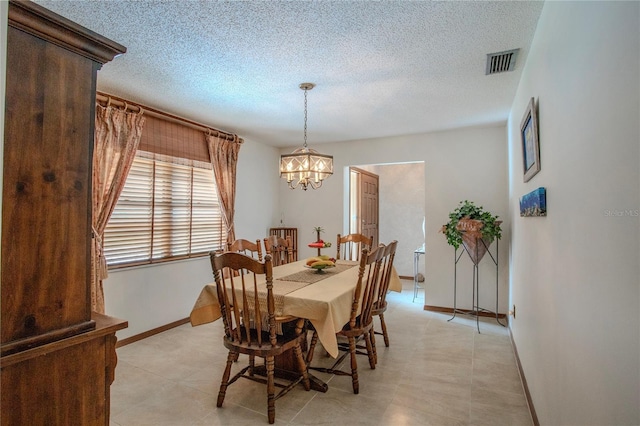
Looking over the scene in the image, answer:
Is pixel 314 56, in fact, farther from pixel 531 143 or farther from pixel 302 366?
pixel 302 366

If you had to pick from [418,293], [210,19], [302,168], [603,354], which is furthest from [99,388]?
[418,293]

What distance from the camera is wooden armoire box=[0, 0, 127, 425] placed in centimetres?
92

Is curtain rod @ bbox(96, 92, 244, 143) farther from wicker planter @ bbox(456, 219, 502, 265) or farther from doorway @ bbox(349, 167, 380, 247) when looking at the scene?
wicker planter @ bbox(456, 219, 502, 265)

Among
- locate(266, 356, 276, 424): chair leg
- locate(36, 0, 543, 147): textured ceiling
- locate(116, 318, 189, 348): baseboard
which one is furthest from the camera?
locate(116, 318, 189, 348): baseboard

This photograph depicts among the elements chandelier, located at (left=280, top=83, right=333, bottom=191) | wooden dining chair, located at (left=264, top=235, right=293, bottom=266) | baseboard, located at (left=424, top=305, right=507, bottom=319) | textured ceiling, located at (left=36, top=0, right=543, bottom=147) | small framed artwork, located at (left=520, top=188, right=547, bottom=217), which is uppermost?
textured ceiling, located at (left=36, top=0, right=543, bottom=147)

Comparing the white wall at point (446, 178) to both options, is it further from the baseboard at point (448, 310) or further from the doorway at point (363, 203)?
the doorway at point (363, 203)

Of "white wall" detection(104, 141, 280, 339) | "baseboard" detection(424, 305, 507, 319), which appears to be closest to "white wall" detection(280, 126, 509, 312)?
"baseboard" detection(424, 305, 507, 319)

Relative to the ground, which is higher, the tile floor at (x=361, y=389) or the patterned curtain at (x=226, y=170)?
the patterned curtain at (x=226, y=170)

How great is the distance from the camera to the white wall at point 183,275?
3273mm

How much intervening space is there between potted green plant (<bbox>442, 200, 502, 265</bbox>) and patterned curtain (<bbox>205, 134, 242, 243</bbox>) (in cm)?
274

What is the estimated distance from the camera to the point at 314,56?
7.73 feet

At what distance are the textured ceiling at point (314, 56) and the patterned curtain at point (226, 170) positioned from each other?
17.7 inches

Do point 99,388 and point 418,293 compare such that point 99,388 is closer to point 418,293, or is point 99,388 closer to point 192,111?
point 192,111

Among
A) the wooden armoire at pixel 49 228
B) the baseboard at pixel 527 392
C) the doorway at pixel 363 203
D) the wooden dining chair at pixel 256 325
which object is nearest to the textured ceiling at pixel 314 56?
the wooden armoire at pixel 49 228
